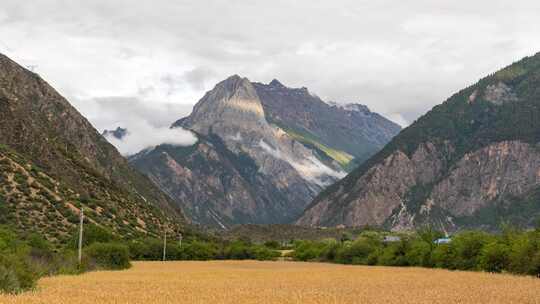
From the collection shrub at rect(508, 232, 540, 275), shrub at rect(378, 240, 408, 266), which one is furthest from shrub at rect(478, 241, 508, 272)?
shrub at rect(378, 240, 408, 266)

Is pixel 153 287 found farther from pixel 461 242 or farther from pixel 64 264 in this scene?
pixel 461 242

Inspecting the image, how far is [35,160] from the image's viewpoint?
12800 centimetres

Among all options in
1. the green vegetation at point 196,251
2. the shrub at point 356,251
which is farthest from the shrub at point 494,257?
the green vegetation at point 196,251

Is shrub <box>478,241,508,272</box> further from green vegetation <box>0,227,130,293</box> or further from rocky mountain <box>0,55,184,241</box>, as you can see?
rocky mountain <box>0,55,184,241</box>

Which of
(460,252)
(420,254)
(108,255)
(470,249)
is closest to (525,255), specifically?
(470,249)

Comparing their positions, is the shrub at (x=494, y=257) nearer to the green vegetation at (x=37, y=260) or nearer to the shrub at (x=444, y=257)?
the shrub at (x=444, y=257)

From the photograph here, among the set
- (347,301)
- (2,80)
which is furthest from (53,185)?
(347,301)

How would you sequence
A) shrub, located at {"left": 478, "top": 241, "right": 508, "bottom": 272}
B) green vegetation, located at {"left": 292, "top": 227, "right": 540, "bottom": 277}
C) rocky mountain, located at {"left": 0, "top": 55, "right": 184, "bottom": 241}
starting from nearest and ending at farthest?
green vegetation, located at {"left": 292, "top": 227, "right": 540, "bottom": 277} < shrub, located at {"left": 478, "top": 241, "right": 508, "bottom": 272} < rocky mountain, located at {"left": 0, "top": 55, "right": 184, "bottom": 241}

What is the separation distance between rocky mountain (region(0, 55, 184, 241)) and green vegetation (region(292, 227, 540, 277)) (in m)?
42.0

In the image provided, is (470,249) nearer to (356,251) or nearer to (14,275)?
(356,251)

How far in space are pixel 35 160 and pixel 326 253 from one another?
6318 cm

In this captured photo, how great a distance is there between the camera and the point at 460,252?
95.8 m

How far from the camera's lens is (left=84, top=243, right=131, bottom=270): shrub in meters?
85.8

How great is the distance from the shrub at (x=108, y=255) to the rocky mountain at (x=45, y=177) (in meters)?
15.5
